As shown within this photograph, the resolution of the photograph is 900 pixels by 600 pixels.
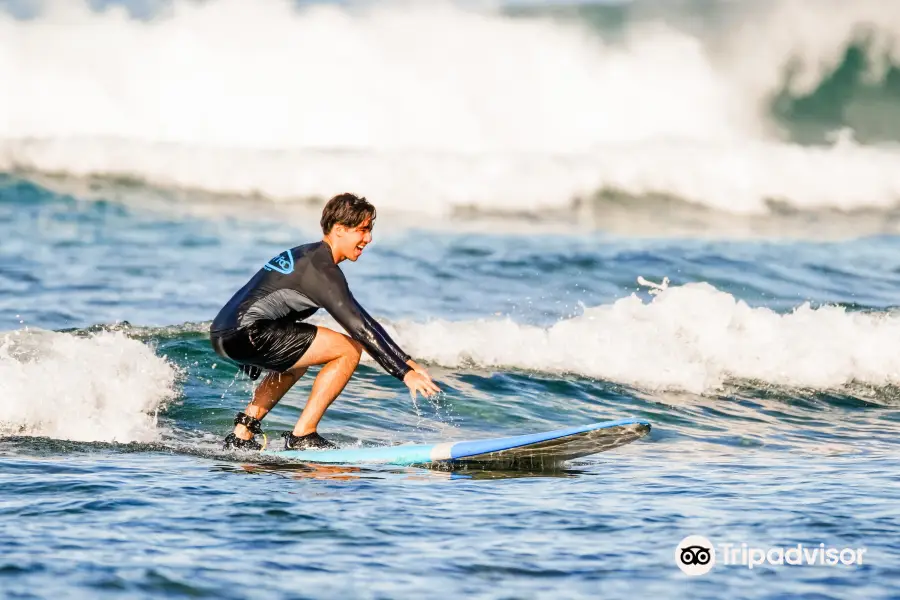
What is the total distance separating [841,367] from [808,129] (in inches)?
767

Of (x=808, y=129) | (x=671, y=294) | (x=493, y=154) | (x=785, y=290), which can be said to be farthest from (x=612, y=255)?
(x=808, y=129)

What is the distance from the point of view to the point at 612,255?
1819 centimetres

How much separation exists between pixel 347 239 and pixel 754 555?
3.18 m

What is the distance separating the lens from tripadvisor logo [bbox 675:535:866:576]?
523cm

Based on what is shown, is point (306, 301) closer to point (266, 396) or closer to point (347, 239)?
point (347, 239)

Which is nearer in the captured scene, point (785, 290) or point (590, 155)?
point (785, 290)

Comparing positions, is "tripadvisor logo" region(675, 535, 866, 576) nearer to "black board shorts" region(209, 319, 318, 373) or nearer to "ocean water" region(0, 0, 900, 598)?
"ocean water" region(0, 0, 900, 598)

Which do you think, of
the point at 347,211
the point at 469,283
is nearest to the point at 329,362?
the point at 347,211

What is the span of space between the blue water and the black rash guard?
803mm

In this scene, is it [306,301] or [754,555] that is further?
Answer: [306,301]

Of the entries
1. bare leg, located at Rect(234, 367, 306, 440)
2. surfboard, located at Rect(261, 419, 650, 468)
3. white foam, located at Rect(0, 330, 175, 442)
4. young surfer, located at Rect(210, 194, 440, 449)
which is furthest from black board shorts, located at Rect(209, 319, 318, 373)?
white foam, located at Rect(0, 330, 175, 442)

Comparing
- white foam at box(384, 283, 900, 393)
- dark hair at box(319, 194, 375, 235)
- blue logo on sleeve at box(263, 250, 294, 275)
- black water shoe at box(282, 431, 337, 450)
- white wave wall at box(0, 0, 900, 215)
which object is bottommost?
black water shoe at box(282, 431, 337, 450)

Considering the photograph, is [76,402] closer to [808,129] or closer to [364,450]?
[364,450]

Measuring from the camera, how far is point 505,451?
7211mm
